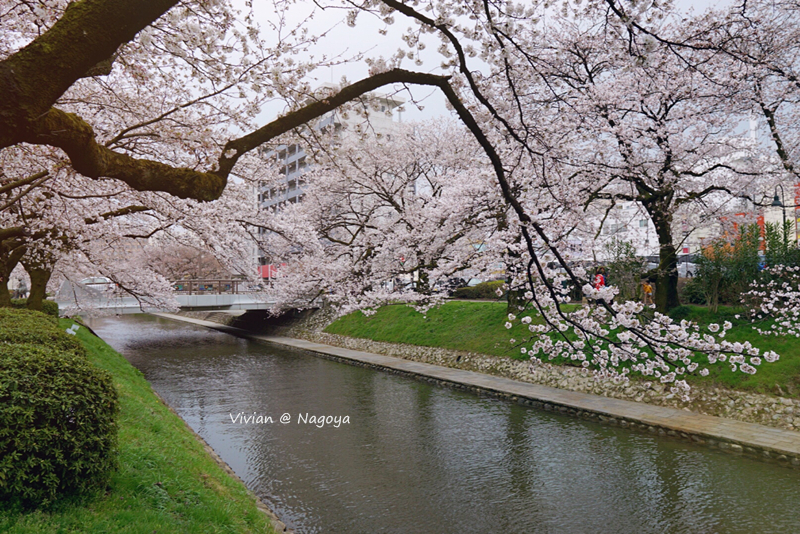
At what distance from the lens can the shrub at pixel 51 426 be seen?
3.77 meters

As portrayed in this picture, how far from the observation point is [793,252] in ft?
41.5

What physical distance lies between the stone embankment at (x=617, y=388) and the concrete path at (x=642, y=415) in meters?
0.28

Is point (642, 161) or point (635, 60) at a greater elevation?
point (642, 161)

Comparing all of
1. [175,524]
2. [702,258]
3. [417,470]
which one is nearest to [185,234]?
[417,470]

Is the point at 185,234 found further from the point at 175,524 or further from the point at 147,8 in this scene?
the point at 147,8

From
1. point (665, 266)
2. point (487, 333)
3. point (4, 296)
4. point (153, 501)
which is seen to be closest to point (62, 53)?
point (153, 501)

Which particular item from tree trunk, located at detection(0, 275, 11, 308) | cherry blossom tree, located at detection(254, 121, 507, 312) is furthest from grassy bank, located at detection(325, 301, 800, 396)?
tree trunk, located at detection(0, 275, 11, 308)

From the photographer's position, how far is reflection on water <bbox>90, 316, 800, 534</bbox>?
717cm

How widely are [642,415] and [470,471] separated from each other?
4849 millimetres

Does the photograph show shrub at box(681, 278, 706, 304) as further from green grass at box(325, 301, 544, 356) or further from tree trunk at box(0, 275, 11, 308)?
tree trunk at box(0, 275, 11, 308)

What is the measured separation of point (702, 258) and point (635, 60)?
12.0m

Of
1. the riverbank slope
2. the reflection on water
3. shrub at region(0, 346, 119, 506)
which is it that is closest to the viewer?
shrub at region(0, 346, 119, 506)

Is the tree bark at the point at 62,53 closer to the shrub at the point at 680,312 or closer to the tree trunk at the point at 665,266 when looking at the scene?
the tree trunk at the point at 665,266

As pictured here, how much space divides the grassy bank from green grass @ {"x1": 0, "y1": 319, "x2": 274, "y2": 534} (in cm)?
542
